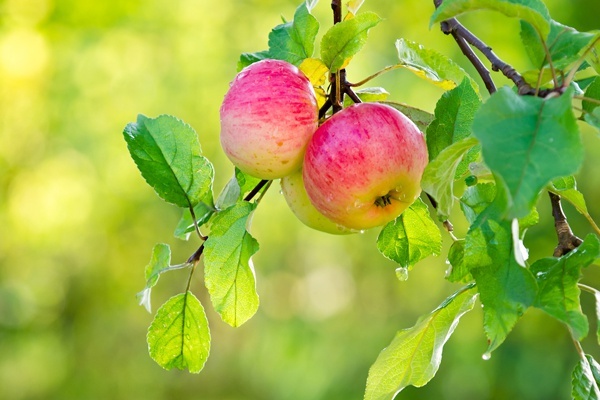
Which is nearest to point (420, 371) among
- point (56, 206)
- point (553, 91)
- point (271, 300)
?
A: point (553, 91)

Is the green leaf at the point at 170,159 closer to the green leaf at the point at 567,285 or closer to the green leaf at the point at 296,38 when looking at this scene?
the green leaf at the point at 296,38

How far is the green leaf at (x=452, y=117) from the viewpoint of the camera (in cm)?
66

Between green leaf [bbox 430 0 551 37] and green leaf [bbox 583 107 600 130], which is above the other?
green leaf [bbox 430 0 551 37]

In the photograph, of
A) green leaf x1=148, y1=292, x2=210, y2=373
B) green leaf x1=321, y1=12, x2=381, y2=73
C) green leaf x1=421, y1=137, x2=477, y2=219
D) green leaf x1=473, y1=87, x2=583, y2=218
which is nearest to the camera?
green leaf x1=473, y1=87, x2=583, y2=218

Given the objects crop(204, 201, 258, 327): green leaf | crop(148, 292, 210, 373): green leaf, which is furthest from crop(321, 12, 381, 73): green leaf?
crop(148, 292, 210, 373): green leaf

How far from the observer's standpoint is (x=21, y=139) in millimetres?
3867

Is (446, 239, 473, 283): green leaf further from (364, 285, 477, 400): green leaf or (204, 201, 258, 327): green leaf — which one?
(204, 201, 258, 327): green leaf

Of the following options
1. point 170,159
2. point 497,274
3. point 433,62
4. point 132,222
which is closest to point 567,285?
point 497,274

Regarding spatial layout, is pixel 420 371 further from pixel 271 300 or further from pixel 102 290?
pixel 102 290

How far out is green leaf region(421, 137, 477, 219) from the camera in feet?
1.80

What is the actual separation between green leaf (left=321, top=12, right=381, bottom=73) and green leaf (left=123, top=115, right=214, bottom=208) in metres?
0.16

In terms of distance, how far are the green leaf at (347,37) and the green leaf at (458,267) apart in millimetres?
195

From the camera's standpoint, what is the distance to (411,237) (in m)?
0.76

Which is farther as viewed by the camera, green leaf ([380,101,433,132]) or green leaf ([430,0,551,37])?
green leaf ([380,101,433,132])
